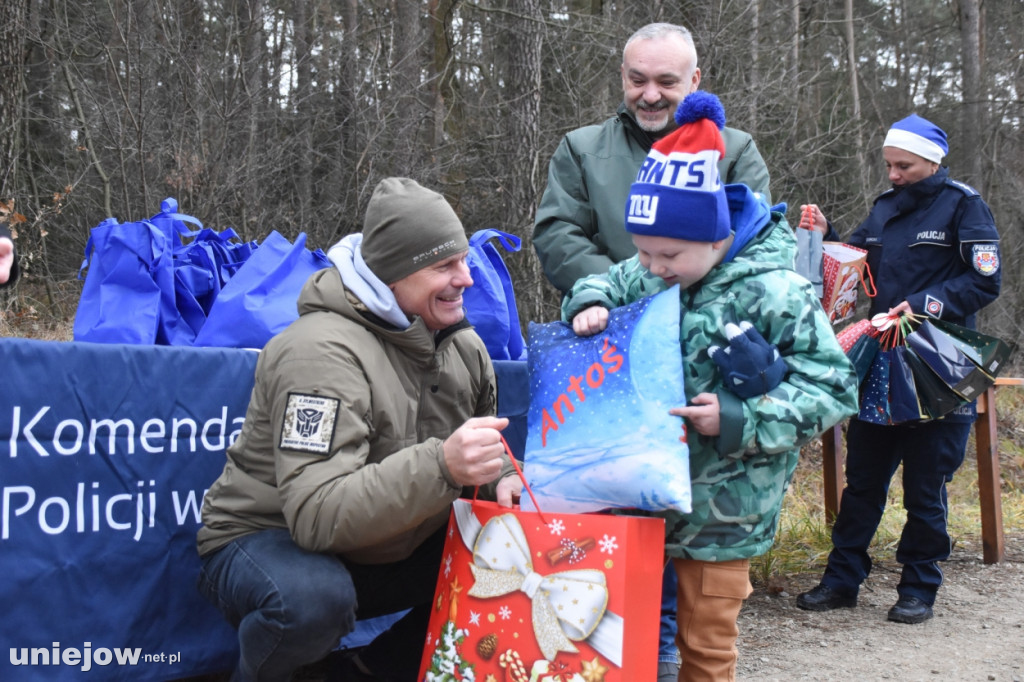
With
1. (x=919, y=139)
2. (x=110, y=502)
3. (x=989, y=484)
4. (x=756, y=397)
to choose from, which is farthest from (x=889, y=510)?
(x=110, y=502)

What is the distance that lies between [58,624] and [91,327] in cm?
98

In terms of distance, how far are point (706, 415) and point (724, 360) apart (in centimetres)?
14

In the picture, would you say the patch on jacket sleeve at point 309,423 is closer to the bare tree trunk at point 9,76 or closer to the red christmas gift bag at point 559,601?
the red christmas gift bag at point 559,601

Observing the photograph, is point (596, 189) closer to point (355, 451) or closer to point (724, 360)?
point (724, 360)

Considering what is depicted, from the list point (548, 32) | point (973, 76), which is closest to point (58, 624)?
point (548, 32)

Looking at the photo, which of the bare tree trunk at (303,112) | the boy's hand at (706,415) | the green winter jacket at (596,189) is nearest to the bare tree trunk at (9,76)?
the bare tree trunk at (303,112)

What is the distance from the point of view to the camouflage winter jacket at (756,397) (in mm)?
2299

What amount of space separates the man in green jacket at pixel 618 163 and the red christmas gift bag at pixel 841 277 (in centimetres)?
109

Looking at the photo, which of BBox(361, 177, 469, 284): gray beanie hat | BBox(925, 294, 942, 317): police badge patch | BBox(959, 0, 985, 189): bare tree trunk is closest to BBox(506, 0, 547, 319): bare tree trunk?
BBox(925, 294, 942, 317): police badge patch

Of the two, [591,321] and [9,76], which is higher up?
[9,76]

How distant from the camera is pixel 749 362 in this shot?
7.44ft

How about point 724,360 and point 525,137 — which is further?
point 525,137

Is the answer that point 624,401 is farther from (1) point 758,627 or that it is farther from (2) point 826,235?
(2) point 826,235

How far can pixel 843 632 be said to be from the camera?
3.93 metres
